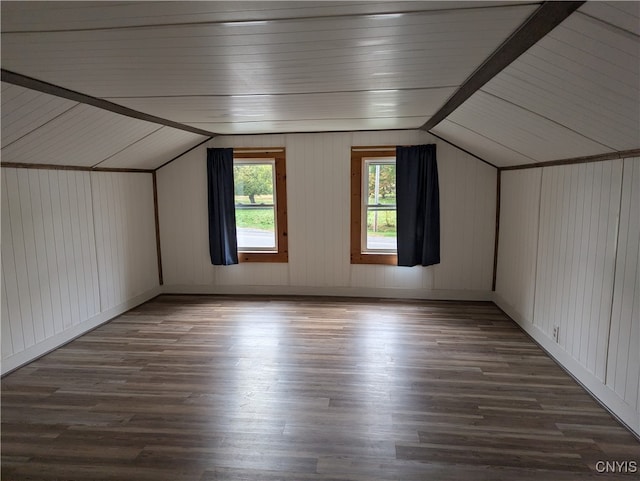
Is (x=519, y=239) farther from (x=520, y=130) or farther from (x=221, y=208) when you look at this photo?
(x=221, y=208)

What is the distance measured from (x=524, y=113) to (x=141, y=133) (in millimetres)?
3430

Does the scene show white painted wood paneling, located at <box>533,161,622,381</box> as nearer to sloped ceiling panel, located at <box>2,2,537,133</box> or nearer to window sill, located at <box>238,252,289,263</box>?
sloped ceiling panel, located at <box>2,2,537,133</box>

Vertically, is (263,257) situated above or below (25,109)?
below

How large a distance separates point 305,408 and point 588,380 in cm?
213

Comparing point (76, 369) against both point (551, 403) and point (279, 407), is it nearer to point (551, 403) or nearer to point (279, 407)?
point (279, 407)

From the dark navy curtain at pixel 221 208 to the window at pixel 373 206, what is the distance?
65.6 inches

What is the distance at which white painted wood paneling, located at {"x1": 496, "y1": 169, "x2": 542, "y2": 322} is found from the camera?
Result: 12.6ft

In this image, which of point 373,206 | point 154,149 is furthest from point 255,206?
point 373,206

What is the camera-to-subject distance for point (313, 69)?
86.5 inches

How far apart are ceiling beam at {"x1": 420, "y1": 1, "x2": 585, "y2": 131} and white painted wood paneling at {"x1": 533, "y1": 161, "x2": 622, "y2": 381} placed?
1118mm

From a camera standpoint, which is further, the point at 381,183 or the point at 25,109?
the point at 381,183

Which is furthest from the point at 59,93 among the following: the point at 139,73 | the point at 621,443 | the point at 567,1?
the point at 621,443

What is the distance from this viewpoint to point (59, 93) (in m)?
2.47

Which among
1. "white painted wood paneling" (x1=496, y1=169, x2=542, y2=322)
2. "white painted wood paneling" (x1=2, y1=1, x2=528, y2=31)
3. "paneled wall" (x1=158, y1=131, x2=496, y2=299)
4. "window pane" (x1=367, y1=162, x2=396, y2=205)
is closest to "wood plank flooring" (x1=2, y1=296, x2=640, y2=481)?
"white painted wood paneling" (x1=496, y1=169, x2=542, y2=322)
